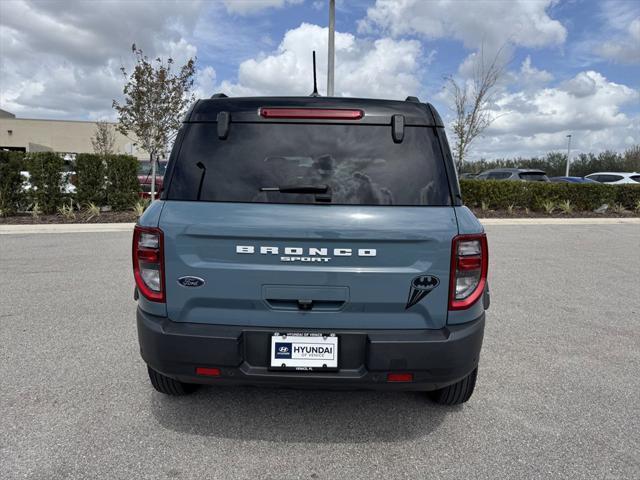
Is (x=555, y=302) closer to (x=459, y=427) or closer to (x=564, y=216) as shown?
(x=459, y=427)

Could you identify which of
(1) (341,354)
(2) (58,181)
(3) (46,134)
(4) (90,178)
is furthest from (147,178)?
(3) (46,134)

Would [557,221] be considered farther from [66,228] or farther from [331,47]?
[66,228]

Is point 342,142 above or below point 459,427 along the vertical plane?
above

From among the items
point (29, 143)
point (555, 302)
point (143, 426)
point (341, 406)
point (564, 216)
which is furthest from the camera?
point (29, 143)

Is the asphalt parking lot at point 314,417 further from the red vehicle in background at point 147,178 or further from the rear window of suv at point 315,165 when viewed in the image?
the red vehicle in background at point 147,178

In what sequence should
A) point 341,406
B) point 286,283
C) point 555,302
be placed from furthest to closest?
point 555,302 → point 341,406 → point 286,283

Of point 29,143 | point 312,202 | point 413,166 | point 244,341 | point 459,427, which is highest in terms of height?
point 29,143

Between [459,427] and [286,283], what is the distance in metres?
1.43

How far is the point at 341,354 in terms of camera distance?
2389 millimetres

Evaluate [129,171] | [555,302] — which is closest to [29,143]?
[129,171]

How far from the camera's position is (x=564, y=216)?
15.4 meters

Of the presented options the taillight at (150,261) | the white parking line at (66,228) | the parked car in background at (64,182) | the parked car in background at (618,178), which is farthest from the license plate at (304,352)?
the parked car in background at (618,178)

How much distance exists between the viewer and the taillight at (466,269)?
239 centimetres

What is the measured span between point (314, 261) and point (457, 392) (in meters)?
1.38
